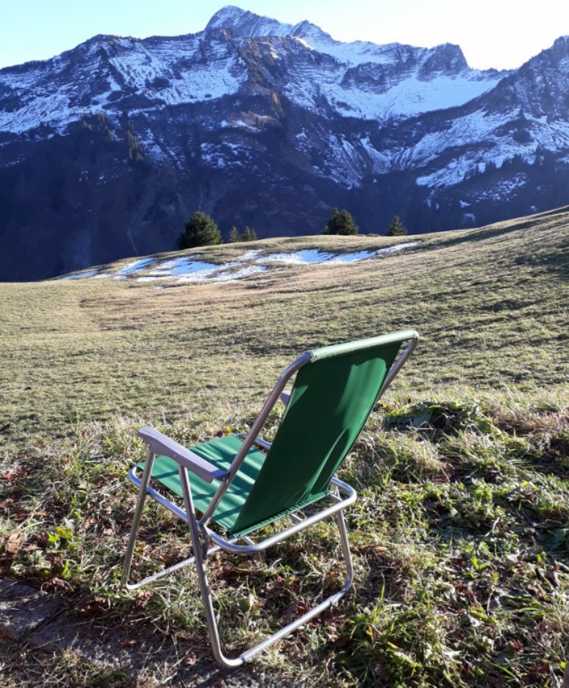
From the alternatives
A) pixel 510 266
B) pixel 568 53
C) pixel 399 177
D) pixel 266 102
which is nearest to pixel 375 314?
pixel 510 266

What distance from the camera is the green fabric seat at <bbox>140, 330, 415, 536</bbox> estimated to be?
67.9 inches

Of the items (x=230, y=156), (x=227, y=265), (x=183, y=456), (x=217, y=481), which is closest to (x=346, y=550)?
(x=217, y=481)

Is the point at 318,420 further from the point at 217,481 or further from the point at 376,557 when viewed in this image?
the point at 376,557

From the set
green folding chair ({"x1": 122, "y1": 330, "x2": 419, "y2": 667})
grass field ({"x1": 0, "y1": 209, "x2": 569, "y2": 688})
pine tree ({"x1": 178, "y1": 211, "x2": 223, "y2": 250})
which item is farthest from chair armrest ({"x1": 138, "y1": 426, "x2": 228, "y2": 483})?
pine tree ({"x1": 178, "y1": 211, "x2": 223, "y2": 250})

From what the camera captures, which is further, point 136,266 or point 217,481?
point 136,266

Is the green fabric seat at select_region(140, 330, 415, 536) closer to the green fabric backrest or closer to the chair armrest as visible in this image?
the green fabric backrest

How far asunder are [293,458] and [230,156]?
16724 cm

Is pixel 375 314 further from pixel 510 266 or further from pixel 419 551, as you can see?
pixel 419 551

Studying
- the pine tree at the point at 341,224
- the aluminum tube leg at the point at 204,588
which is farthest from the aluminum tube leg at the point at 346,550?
the pine tree at the point at 341,224

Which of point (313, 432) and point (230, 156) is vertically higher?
point (230, 156)

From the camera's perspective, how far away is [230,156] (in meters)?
158

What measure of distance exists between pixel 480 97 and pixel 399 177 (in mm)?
57962

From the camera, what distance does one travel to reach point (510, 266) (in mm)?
13539

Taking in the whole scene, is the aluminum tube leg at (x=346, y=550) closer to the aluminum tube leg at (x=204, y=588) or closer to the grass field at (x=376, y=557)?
the grass field at (x=376, y=557)
